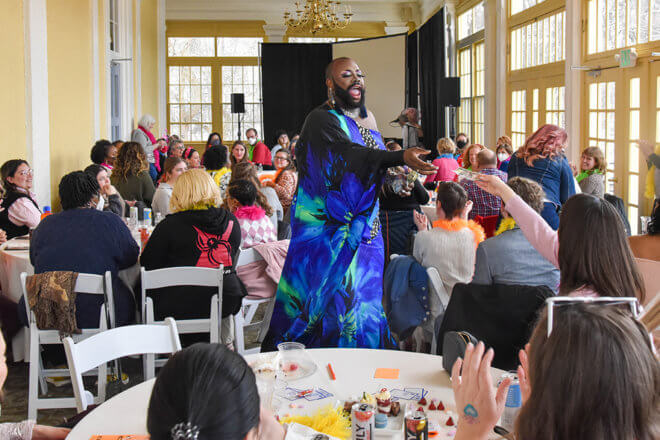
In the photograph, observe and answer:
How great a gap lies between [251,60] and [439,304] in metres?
14.7

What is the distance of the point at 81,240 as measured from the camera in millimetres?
3754

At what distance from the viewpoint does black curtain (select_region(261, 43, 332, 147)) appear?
16.5m

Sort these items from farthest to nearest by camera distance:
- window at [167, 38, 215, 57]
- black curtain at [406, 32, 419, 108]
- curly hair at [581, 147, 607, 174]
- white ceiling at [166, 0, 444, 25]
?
window at [167, 38, 215, 57]
white ceiling at [166, 0, 444, 25]
black curtain at [406, 32, 419, 108]
curly hair at [581, 147, 607, 174]

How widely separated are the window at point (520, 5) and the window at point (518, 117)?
1161 mm

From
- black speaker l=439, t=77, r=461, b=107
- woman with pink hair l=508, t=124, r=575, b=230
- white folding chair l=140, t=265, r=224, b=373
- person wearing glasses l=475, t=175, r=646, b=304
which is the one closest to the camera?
person wearing glasses l=475, t=175, r=646, b=304

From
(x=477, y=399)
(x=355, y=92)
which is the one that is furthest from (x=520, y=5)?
(x=477, y=399)

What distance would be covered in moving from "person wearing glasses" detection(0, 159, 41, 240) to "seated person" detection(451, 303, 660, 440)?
4.68m

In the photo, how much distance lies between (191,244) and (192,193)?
28cm

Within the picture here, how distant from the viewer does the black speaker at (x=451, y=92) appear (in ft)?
39.0

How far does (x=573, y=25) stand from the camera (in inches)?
332

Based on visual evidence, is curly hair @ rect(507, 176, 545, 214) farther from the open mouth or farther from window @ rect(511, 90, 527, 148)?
window @ rect(511, 90, 527, 148)

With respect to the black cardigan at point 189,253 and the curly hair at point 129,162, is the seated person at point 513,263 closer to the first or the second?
the black cardigan at point 189,253

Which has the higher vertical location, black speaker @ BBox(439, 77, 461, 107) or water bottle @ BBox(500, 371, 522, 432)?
black speaker @ BBox(439, 77, 461, 107)

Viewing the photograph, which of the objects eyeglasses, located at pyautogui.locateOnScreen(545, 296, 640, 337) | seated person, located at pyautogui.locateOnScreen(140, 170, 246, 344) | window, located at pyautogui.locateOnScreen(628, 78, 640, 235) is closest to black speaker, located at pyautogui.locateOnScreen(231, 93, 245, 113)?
window, located at pyautogui.locateOnScreen(628, 78, 640, 235)
